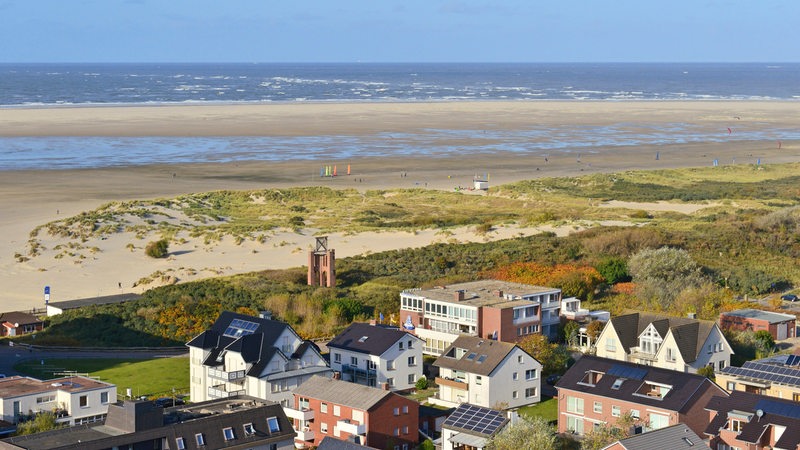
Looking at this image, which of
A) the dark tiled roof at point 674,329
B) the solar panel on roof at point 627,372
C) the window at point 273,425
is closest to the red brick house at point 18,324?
the window at point 273,425

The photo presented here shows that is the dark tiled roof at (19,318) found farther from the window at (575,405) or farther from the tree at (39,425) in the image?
the window at (575,405)

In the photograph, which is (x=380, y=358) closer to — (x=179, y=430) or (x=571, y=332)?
(x=571, y=332)

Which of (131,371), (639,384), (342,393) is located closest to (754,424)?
(639,384)

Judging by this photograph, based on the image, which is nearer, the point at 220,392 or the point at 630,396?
the point at 630,396

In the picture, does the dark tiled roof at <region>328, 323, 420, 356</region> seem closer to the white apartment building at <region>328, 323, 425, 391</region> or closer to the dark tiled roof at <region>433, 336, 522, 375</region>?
the white apartment building at <region>328, 323, 425, 391</region>

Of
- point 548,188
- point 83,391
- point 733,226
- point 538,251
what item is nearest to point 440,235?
point 538,251
